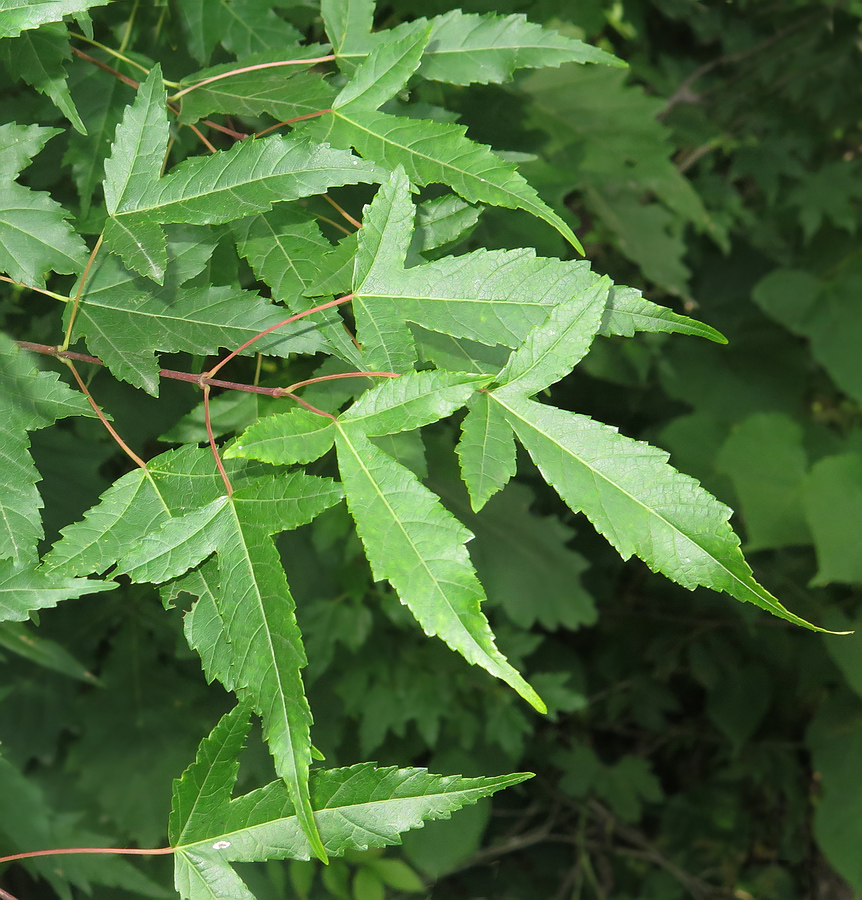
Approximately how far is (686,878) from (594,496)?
2352mm

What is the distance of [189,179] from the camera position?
66 centimetres

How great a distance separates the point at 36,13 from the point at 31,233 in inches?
6.6

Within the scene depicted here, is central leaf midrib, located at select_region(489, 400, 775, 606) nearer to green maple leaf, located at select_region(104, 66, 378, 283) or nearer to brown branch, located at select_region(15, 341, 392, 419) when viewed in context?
brown branch, located at select_region(15, 341, 392, 419)

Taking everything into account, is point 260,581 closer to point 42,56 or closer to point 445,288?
point 445,288

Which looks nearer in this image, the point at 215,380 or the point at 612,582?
the point at 215,380

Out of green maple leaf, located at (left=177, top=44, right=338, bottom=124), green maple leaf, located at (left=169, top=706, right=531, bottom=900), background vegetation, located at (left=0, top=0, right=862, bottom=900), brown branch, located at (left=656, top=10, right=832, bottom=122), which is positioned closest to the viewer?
green maple leaf, located at (left=169, top=706, right=531, bottom=900)

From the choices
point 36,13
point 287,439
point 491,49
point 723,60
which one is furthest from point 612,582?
point 36,13

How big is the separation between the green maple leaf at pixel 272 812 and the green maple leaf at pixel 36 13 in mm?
529

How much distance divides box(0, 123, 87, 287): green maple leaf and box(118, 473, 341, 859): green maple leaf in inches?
10.0

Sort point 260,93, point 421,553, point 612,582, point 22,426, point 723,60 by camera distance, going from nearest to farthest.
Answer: point 421,553, point 22,426, point 260,93, point 723,60, point 612,582

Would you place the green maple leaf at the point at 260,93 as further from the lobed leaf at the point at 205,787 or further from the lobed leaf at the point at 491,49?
the lobed leaf at the point at 205,787

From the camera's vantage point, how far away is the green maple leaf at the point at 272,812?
625 millimetres

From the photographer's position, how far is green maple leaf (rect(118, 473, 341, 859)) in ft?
1.77

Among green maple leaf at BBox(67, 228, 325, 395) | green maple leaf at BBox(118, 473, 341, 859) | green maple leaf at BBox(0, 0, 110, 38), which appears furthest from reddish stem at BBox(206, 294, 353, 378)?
green maple leaf at BBox(0, 0, 110, 38)
